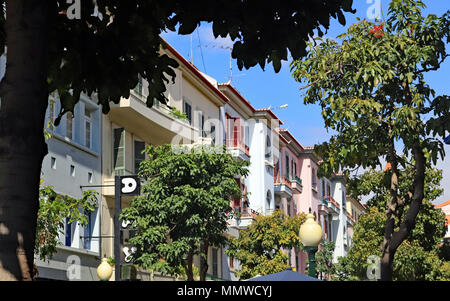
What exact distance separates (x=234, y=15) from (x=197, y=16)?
16.2 inches

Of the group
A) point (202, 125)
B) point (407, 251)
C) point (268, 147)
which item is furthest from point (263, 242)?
point (268, 147)

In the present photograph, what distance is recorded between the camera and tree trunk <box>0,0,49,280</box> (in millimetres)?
6676

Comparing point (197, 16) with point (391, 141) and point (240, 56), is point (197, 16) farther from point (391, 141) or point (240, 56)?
point (391, 141)

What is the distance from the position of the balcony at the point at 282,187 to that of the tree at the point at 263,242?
14999mm

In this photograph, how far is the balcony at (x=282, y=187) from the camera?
199 feet

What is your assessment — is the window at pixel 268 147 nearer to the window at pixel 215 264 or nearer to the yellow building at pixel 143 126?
the yellow building at pixel 143 126

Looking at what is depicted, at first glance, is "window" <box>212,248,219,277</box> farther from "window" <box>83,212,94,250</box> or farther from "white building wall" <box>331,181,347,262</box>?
"white building wall" <box>331,181,347,262</box>

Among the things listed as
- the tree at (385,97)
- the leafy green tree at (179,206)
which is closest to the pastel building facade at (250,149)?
the leafy green tree at (179,206)

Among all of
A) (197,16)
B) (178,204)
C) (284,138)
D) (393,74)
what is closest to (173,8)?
(197,16)

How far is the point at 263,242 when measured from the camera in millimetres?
43781

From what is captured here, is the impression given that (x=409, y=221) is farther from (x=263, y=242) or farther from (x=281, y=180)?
(x=281, y=180)

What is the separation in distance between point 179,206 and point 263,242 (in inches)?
465

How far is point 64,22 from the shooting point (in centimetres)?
888

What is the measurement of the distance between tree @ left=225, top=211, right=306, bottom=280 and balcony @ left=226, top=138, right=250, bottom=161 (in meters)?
5.07
